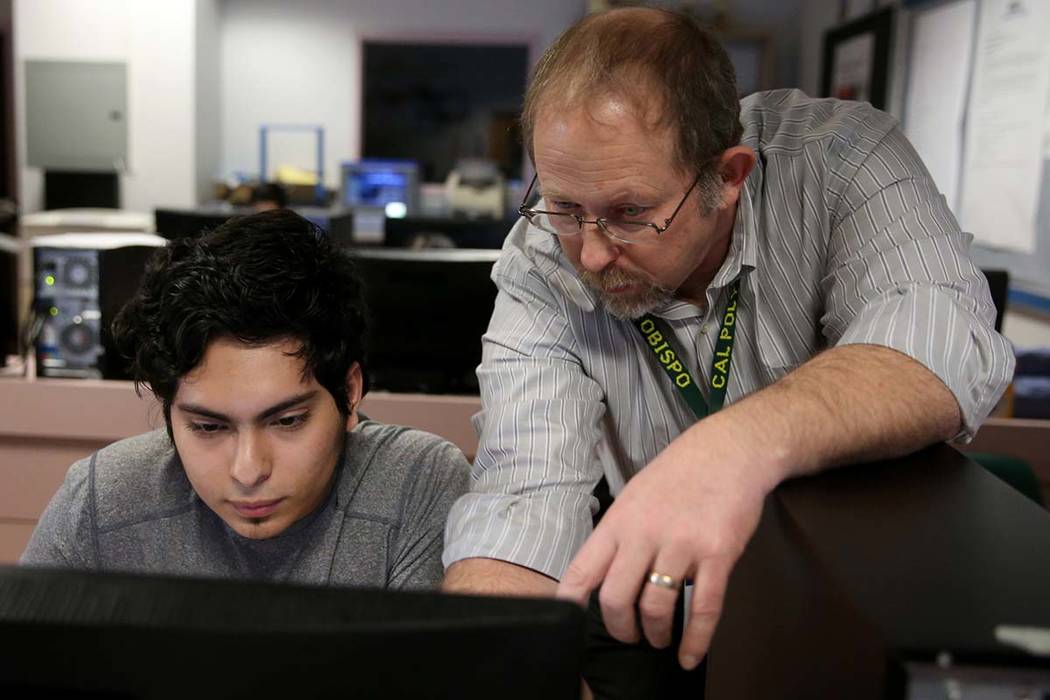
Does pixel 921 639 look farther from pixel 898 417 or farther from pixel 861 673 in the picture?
pixel 898 417

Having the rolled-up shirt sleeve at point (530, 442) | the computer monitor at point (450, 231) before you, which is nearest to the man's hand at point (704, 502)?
the rolled-up shirt sleeve at point (530, 442)

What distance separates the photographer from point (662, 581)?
0.66 m

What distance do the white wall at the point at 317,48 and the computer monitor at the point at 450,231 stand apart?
154 inches

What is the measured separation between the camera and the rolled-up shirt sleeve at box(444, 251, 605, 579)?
95 cm

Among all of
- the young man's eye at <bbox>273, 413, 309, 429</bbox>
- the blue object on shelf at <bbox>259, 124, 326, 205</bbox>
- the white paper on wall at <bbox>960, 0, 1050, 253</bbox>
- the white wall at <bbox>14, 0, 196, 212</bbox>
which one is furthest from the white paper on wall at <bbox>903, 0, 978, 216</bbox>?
the white wall at <bbox>14, 0, 196, 212</bbox>

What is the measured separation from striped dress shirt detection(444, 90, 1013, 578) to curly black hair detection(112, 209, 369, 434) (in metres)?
0.20

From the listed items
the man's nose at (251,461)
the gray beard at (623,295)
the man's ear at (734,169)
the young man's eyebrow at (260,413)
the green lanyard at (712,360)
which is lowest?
the man's nose at (251,461)

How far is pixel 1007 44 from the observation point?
348 cm

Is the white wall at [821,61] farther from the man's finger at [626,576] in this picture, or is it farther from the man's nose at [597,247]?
the man's finger at [626,576]

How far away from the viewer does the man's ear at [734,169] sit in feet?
3.76

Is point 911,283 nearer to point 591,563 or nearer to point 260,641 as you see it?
point 591,563

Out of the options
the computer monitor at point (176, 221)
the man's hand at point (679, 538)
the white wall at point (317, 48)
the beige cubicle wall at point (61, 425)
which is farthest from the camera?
the white wall at point (317, 48)

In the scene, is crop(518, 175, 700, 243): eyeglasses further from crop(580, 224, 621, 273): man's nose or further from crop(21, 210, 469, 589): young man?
crop(21, 210, 469, 589): young man

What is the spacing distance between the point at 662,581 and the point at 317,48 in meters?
6.96
